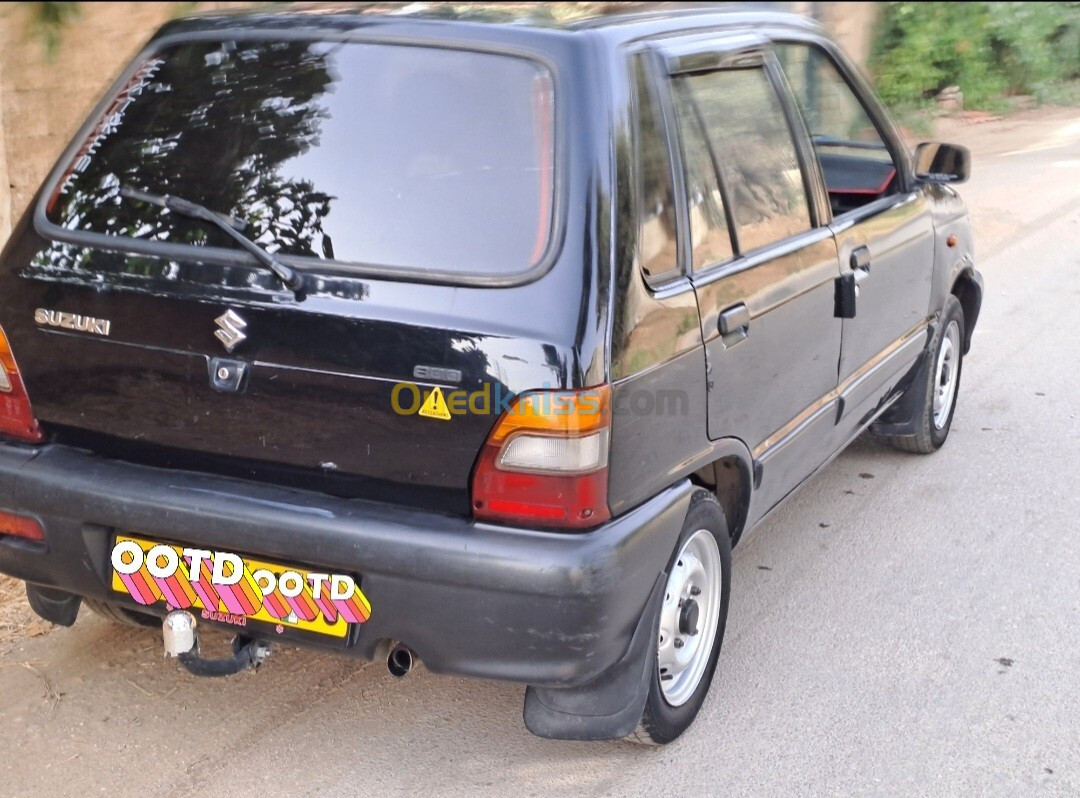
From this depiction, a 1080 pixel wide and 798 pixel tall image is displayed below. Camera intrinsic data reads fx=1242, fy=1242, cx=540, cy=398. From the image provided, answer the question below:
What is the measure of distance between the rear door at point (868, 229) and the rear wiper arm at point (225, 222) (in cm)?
187

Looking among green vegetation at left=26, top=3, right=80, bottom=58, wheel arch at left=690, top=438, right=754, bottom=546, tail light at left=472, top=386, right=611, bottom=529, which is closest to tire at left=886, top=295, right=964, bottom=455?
wheel arch at left=690, top=438, right=754, bottom=546

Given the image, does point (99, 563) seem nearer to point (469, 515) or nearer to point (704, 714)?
point (469, 515)

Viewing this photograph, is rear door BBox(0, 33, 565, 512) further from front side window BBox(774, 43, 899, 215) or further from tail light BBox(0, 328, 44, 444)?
front side window BBox(774, 43, 899, 215)

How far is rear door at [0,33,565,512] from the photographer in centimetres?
278

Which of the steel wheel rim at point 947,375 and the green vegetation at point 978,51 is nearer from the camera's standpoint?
the steel wheel rim at point 947,375

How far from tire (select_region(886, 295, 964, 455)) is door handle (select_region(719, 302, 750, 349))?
2.15 m

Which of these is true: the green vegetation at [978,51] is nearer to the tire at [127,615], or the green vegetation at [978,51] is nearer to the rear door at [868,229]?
the rear door at [868,229]

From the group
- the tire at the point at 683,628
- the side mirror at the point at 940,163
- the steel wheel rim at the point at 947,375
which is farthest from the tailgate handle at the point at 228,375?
the steel wheel rim at the point at 947,375

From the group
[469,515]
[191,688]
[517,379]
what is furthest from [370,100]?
[191,688]

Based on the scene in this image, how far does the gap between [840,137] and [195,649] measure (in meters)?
3.67

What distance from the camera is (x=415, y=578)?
9.05 feet

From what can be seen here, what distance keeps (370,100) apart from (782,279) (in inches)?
52.9

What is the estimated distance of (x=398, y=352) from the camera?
109 inches

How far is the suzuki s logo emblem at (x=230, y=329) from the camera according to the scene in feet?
9.49
